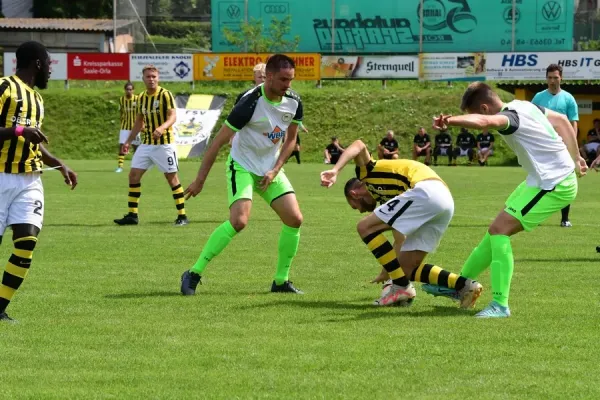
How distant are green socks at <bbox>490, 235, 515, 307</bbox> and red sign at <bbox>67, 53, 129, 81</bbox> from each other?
123ft

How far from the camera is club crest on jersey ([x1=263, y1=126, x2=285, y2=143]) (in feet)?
31.6

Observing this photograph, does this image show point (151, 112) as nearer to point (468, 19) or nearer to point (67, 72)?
point (67, 72)

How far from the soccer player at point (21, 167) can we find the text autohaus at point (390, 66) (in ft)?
119

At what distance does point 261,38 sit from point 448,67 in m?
8.75

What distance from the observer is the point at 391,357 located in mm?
6625

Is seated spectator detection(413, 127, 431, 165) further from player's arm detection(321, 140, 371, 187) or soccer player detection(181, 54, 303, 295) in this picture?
player's arm detection(321, 140, 371, 187)

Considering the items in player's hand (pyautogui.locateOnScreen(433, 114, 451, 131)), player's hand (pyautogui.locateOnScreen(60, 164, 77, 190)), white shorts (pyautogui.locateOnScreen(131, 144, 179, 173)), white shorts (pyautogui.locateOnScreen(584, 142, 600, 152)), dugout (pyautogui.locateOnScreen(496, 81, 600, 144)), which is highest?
player's hand (pyautogui.locateOnScreen(433, 114, 451, 131))

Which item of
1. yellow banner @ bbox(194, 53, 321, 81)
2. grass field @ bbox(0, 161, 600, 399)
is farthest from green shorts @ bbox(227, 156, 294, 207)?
yellow banner @ bbox(194, 53, 321, 81)

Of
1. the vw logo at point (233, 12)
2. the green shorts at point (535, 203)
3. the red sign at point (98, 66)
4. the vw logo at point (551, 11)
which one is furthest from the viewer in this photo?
the vw logo at point (233, 12)

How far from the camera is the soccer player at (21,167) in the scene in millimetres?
7836

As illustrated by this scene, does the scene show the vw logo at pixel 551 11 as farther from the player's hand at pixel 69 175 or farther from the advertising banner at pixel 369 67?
the player's hand at pixel 69 175

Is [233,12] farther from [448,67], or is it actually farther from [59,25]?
[59,25]

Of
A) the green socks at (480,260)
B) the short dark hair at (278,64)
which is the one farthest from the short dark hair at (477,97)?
the short dark hair at (278,64)

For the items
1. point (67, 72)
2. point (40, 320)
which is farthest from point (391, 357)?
point (67, 72)
